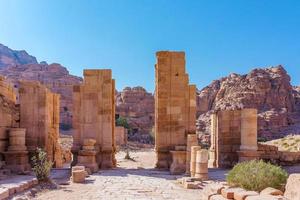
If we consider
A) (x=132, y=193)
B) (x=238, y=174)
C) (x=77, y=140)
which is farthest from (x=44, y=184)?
(x=238, y=174)

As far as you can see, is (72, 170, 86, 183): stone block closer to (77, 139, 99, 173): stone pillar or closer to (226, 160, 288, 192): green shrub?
(77, 139, 99, 173): stone pillar

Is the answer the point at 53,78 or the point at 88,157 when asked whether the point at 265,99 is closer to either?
the point at 53,78

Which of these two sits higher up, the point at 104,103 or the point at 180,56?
the point at 180,56

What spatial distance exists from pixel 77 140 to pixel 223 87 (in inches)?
1936

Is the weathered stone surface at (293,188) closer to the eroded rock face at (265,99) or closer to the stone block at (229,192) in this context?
the stone block at (229,192)

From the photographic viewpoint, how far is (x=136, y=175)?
14.7 metres

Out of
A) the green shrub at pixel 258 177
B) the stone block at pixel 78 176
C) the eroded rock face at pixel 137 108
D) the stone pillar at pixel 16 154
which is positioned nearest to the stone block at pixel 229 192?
the green shrub at pixel 258 177

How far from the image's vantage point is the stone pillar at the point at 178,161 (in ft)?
50.7

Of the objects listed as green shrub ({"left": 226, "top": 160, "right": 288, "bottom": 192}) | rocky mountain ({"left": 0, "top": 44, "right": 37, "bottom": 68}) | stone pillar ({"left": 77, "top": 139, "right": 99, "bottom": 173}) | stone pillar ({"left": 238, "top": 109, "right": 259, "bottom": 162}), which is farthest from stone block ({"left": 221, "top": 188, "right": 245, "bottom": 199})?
rocky mountain ({"left": 0, "top": 44, "right": 37, "bottom": 68})

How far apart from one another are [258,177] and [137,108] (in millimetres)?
56151

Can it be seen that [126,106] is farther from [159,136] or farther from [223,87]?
[159,136]

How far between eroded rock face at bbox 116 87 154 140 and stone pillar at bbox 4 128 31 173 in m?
44.2

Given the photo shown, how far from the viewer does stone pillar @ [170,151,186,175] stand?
15.4 metres

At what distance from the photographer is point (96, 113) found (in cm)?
1730
